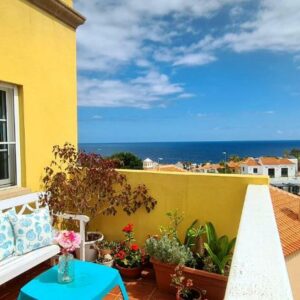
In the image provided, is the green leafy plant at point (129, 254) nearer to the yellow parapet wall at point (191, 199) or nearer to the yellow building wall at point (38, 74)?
the yellow parapet wall at point (191, 199)

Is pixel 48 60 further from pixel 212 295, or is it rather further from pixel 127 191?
pixel 212 295

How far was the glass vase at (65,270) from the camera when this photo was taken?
2330 mm

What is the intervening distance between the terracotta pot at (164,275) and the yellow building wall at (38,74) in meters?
1.83

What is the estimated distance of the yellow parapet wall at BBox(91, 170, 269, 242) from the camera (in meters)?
3.62

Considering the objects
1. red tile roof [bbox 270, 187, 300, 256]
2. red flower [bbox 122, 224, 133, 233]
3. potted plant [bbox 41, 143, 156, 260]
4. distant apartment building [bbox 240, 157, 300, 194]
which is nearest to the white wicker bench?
potted plant [bbox 41, 143, 156, 260]

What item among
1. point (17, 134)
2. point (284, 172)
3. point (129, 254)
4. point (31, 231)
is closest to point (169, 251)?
point (129, 254)

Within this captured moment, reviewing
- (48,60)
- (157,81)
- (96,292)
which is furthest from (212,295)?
(157,81)

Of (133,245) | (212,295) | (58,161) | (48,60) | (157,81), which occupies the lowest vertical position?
(212,295)

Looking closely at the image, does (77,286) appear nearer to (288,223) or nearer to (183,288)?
(183,288)

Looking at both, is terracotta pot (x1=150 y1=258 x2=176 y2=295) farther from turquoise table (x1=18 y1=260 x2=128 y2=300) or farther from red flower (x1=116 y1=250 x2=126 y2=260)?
turquoise table (x1=18 y1=260 x2=128 y2=300)

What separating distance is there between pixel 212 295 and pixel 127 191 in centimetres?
166

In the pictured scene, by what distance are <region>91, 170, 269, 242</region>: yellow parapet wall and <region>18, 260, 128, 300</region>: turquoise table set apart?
1.53 m

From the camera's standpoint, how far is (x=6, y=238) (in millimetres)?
2949

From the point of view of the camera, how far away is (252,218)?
2381mm
